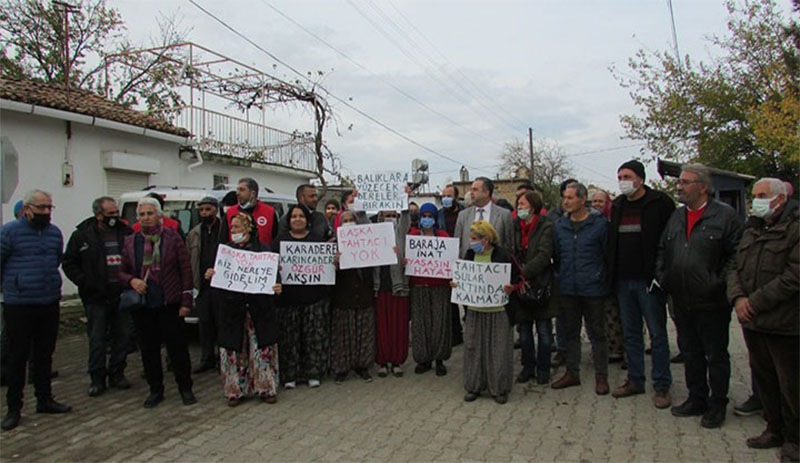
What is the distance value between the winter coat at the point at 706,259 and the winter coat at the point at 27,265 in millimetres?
5708

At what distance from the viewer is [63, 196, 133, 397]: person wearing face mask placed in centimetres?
588

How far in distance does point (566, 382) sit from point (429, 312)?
1.63 m

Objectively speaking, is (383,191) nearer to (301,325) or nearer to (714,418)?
(301,325)

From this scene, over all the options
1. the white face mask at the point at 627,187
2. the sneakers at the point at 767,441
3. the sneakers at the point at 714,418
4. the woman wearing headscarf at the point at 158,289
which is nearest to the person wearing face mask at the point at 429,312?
the white face mask at the point at 627,187

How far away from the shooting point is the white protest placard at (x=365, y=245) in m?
6.09

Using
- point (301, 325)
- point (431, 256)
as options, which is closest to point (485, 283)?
point (431, 256)

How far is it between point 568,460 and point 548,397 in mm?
1489

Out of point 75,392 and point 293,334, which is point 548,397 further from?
point 75,392

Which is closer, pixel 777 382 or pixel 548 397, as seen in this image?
pixel 777 382

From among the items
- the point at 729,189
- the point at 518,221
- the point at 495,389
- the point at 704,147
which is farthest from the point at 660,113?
the point at 495,389

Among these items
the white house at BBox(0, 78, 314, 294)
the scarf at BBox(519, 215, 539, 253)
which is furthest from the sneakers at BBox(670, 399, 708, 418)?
→ the white house at BBox(0, 78, 314, 294)

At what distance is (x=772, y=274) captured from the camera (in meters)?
4.00

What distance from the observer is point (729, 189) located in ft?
38.0

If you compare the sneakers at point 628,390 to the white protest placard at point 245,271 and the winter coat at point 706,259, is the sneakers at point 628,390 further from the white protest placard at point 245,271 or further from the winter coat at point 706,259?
the white protest placard at point 245,271
